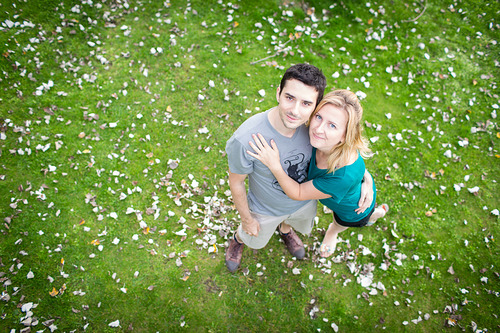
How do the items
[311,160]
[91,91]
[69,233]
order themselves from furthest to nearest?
[91,91], [69,233], [311,160]

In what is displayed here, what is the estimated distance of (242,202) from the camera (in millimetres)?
3240

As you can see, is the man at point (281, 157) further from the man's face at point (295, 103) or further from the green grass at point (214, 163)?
the green grass at point (214, 163)

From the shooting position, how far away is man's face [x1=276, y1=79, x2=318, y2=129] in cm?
257

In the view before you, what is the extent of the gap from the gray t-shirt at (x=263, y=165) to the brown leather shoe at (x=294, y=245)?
4.28ft

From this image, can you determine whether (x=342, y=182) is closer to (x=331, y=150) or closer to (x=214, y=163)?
(x=331, y=150)

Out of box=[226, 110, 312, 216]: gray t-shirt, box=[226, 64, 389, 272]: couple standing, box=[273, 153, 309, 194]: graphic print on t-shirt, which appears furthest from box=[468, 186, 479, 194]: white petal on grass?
box=[273, 153, 309, 194]: graphic print on t-shirt

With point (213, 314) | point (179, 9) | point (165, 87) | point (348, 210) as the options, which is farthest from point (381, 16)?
point (213, 314)

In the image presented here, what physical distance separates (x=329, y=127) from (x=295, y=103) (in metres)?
0.46

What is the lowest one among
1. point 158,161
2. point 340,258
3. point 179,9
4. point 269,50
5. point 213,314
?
point 213,314

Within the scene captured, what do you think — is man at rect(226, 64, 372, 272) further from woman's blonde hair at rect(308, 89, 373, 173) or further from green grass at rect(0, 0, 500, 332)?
green grass at rect(0, 0, 500, 332)

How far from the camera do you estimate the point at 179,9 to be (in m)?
6.82

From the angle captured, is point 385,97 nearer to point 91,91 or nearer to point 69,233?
point 91,91

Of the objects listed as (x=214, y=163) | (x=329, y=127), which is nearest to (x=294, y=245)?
(x=214, y=163)

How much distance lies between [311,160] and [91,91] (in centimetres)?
485
